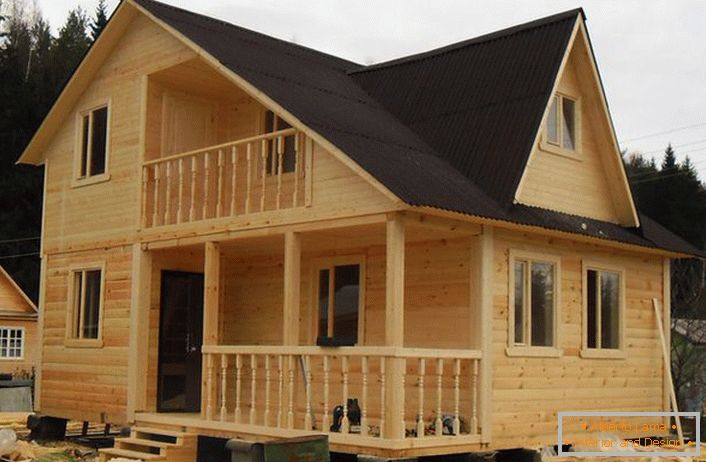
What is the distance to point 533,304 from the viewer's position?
46.9 feet

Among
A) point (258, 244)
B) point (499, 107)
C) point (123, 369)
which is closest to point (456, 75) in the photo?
point (499, 107)

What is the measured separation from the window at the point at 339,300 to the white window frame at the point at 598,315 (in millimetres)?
3483

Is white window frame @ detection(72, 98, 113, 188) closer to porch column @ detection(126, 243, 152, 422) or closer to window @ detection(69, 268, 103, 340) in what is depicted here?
window @ detection(69, 268, 103, 340)

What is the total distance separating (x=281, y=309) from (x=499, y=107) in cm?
522

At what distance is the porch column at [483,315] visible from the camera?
42.3ft

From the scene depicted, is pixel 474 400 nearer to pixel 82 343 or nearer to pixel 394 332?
pixel 394 332

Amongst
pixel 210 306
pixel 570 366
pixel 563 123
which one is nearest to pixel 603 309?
pixel 570 366

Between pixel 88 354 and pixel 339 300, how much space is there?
4826 mm

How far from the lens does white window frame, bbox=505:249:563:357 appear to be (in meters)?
13.5

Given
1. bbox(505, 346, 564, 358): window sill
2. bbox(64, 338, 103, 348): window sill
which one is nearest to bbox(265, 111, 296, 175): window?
bbox(64, 338, 103, 348): window sill

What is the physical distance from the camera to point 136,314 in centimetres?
1645

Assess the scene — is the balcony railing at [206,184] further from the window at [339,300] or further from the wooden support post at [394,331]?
the wooden support post at [394,331]

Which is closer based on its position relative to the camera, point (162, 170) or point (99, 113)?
point (162, 170)

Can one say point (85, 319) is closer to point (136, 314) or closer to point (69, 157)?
point (136, 314)
